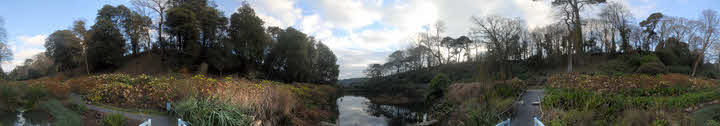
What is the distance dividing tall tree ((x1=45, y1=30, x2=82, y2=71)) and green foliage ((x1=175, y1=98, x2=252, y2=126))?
61.2 feet

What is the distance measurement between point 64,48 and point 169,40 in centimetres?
699

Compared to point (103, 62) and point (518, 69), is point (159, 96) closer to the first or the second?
point (103, 62)

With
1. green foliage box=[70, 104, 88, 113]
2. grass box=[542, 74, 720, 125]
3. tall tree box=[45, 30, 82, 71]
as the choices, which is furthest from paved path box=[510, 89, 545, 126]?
tall tree box=[45, 30, 82, 71]

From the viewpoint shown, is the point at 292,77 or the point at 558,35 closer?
the point at 558,35

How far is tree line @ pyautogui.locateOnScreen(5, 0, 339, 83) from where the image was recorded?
18016mm

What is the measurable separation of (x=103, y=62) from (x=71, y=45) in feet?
6.44

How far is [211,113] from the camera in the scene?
5773 millimetres

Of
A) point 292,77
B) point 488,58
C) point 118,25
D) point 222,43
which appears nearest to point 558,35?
point 488,58

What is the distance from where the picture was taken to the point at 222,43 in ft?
65.3

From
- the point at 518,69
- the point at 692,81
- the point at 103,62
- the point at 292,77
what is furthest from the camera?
the point at 292,77

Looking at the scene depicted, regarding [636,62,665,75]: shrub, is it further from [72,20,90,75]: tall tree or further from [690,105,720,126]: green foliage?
[72,20,90,75]: tall tree

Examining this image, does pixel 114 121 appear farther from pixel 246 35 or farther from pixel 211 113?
pixel 246 35

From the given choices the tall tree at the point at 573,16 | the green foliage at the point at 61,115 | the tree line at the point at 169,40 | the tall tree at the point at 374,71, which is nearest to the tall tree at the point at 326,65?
the tall tree at the point at 374,71

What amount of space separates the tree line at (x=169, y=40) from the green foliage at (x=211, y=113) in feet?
40.6
